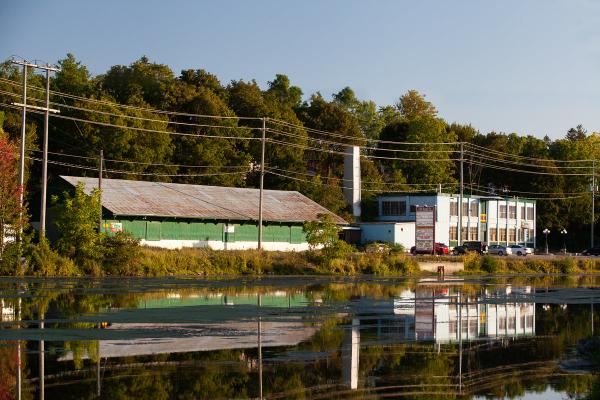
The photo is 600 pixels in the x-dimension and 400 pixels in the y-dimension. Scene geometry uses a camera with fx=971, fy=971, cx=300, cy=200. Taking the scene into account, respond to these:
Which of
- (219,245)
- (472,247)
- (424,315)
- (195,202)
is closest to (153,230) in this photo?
(195,202)

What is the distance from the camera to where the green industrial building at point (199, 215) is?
71062mm

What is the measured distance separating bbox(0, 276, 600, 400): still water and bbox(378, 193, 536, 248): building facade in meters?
64.1

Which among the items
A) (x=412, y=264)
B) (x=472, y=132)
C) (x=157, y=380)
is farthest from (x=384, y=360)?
(x=472, y=132)

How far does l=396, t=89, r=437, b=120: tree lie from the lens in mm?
158125

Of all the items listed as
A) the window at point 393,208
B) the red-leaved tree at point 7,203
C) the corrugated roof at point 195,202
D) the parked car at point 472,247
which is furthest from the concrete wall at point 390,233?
the red-leaved tree at point 7,203

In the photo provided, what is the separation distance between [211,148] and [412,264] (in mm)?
28543

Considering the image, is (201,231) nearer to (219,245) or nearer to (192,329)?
(219,245)

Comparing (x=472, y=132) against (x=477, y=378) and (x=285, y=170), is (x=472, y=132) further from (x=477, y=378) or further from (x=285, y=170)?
(x=477, y=378)

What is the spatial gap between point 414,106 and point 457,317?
128329 mm

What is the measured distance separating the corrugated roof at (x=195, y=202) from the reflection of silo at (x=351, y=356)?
144 ft

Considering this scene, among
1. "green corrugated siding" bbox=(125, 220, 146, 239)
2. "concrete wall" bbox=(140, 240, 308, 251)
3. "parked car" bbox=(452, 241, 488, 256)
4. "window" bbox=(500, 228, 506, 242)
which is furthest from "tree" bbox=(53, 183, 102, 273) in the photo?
Answer: "window" bbox=(500, 228, 506, 242)

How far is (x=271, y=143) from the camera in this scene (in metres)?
103

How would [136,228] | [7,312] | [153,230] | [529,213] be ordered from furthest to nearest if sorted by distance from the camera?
[529,213] < [153,230] < [136,228] < [7,312]

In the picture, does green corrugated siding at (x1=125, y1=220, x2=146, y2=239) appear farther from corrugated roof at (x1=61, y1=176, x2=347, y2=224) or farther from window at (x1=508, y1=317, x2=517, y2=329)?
window at (x1=508, y1=317, x2=517, y2=329)
